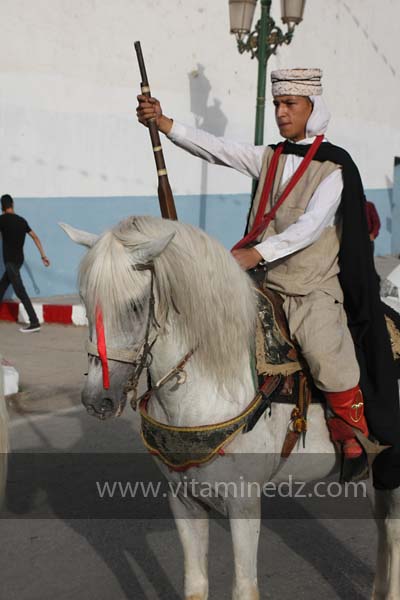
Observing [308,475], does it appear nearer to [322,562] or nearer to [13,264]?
[322,562]

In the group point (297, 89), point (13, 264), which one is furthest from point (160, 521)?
point (13, 264)

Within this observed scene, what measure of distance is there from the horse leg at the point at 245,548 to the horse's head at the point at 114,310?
707mm

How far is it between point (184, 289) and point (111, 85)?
35.1 ft

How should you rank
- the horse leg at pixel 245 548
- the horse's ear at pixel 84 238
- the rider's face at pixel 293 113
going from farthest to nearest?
the rider's face at pixel 293 113
the horse leg at pixel 245 548
the horse's ear at pixel 84 238

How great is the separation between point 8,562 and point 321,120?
2802mm

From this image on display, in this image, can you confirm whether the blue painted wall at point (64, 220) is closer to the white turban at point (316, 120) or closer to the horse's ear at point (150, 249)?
the white turban at point (316, 120)

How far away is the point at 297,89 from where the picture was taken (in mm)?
3312

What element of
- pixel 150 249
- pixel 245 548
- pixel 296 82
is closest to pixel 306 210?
pixel 296 82

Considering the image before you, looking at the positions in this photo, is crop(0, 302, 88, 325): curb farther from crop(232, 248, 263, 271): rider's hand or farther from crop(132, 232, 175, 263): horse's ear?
crop(132, 232, 175, 263): horse's ear

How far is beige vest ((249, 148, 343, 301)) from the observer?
3236 millimetres

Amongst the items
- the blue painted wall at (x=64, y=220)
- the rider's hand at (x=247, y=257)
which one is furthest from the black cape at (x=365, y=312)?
the blue painted wall at (x=64, y=220)

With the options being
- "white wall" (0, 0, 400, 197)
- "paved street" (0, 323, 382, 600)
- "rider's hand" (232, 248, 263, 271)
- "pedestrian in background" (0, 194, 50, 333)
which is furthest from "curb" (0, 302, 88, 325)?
"rider's hand" (232, 248, 263, 271)

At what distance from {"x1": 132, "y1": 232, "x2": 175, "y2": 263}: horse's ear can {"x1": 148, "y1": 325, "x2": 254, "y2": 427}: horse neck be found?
0.32 m

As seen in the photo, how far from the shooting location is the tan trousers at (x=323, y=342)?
312 centimetres
